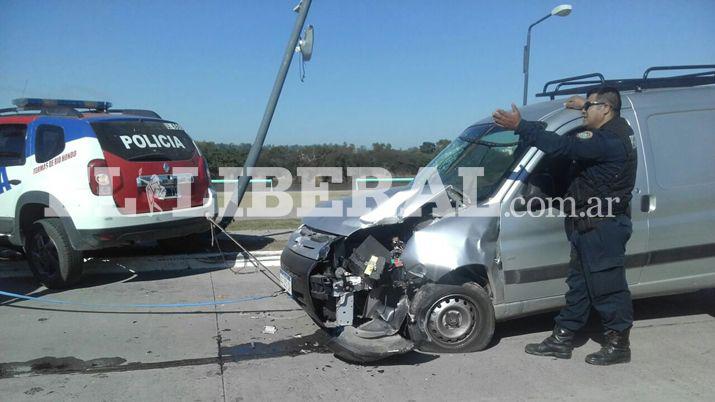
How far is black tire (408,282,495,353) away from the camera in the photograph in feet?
13.8

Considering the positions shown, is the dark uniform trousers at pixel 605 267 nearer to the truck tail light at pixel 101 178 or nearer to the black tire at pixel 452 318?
the black tire at pixel 452 318

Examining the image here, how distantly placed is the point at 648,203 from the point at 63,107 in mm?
6503

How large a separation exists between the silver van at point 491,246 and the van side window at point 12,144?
394 centimetres

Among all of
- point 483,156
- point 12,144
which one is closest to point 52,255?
point 12,144

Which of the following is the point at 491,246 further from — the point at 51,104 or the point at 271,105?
the point at 271,105

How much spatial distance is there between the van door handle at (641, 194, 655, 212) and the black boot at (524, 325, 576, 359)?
1.16 metres

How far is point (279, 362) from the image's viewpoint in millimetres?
4285

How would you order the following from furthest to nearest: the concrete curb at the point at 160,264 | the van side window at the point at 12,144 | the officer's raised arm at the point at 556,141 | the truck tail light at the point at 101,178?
1. the concrete curb at the point at 160,264
2. the van side window at the point at 12,144
3. the truck tail light at the point at 101,178
4. the officer's raised arm at the point at 556,141

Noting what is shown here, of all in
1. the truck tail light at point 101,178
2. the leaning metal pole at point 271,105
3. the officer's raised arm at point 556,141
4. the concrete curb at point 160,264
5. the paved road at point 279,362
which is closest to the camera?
the paved road at point 279,362

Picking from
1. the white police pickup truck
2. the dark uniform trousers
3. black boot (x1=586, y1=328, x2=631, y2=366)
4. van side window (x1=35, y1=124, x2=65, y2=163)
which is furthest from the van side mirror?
van side window (x1=35, y1=124, x2=65, y2=163)

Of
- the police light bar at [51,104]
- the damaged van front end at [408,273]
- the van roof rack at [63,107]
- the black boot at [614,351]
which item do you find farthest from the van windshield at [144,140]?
the black boot at [614,351]

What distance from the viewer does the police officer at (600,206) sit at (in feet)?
12.9

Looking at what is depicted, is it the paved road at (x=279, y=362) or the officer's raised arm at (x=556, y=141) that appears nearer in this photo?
the paved road at (x=279, y=362)

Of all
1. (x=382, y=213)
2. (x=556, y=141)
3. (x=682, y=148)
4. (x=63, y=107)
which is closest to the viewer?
(x=556, y=141)
